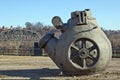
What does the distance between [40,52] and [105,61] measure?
31.5m

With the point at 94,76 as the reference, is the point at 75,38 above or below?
above

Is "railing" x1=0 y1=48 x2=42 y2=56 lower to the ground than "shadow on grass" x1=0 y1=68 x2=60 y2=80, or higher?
lower

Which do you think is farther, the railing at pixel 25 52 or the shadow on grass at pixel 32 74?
the railing at pixel 25 52

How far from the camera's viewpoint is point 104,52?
725 inches

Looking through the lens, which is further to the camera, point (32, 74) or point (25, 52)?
point (25, 52)

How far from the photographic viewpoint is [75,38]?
18.4 m

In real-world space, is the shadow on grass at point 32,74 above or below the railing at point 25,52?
above

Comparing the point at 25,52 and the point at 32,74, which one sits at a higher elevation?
the point at 32,74

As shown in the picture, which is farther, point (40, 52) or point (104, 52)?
point (40, 52)

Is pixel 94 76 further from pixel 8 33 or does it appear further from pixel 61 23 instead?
pixel 8 33

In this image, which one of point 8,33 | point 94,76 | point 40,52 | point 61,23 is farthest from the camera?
point 8,33

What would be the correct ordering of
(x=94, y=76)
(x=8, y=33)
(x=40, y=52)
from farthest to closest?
(x=8, y=33), (x=40, y=52), (x=94, y=76)

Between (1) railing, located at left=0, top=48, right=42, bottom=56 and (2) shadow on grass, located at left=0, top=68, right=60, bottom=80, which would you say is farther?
(1) railing, located at left=0, top=48, right=42, bottom=56

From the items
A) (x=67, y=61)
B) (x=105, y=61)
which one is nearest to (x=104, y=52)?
(x=105, y=61)
